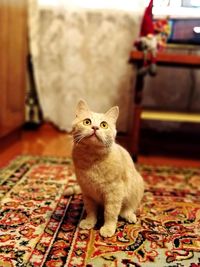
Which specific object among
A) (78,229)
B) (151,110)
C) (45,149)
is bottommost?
(45,149)

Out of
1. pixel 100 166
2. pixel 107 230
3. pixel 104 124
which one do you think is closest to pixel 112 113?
pixel 104 124

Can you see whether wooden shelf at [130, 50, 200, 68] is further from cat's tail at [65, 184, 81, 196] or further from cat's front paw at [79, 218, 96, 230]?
cat's front paw at [79, 218, 96, 230]

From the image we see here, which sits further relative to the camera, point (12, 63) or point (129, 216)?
point (12, 63)

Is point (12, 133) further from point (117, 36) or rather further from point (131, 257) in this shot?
point (131, 257)

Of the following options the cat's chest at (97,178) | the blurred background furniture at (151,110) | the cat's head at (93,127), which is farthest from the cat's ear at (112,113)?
the blurred background furniture at (151,110)

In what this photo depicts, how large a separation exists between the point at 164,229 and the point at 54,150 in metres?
1.11

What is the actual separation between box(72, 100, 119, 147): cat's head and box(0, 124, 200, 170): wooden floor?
744mm

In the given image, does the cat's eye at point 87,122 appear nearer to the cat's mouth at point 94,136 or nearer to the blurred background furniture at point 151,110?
the cat's mouth at point 94,136

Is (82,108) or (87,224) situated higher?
(82,108)

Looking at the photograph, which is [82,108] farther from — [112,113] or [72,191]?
[72,191]

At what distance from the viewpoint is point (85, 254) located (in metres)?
0.97

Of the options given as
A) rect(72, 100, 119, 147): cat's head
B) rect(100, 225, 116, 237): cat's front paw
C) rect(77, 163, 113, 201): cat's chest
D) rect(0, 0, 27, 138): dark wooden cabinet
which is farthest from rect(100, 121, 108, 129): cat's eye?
rect(0, 0, 27, 138): dark wooden cabinet

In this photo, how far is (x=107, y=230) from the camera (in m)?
1.08

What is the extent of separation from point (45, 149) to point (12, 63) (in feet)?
1.83
